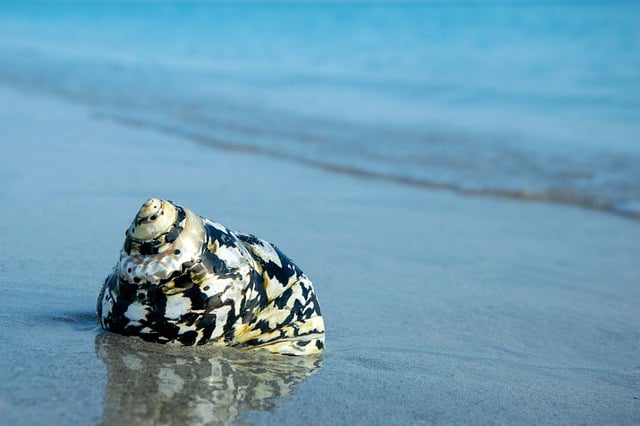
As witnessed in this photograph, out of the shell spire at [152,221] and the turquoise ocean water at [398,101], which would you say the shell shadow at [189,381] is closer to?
the shell spire at [152,221]

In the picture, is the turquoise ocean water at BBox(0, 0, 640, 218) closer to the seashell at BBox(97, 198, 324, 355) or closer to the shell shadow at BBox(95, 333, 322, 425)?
the seashell at BBox(97, 198, 324, 355)

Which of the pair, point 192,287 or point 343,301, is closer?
point 192,287

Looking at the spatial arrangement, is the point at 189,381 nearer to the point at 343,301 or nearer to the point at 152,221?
the point at 152,221

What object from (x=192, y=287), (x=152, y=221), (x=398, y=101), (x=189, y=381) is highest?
(x=398, y=101)

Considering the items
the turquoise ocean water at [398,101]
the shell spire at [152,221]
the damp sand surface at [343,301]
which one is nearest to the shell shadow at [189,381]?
the damp sand surface at [343,301]

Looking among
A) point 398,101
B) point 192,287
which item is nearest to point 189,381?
point 192,287

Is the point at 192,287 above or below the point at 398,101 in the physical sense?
below
